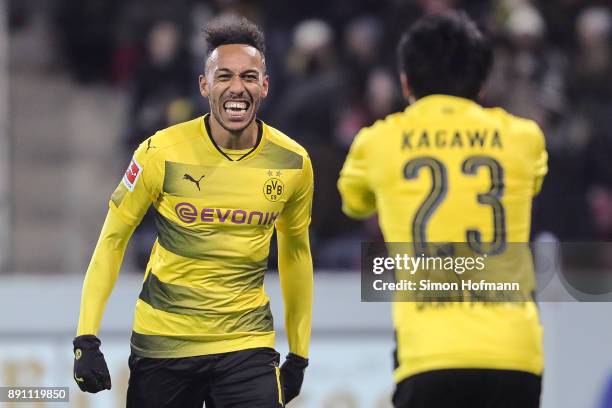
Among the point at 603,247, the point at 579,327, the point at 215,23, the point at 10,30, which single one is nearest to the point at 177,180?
the point at 215,23

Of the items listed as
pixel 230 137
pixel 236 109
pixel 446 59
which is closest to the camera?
pixel 446 59

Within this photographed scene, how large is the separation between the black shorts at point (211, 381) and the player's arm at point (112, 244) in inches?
7.0

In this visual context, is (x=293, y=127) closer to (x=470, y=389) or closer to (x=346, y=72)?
(x=346, y=72)

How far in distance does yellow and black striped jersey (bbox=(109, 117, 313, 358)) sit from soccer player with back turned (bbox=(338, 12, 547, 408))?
0.77 meters

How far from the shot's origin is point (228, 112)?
183 inches

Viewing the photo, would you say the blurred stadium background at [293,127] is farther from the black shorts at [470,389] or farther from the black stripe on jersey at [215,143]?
the black shorts at [470,389]

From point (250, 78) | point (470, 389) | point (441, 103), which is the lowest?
point (470, 389)

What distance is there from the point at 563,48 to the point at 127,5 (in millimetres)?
3374

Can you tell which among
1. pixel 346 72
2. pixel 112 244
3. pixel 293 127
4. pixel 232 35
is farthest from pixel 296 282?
pixel 346 72

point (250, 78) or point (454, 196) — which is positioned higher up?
point (250, 78)

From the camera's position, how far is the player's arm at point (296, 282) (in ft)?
16.2

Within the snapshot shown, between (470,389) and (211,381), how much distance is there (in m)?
1.26

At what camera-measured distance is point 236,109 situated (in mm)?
4645

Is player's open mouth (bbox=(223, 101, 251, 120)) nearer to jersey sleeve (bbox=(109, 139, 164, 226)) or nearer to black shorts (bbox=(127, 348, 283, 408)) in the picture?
jersey sleeve (bbox=(109, 139, 164, 226))
